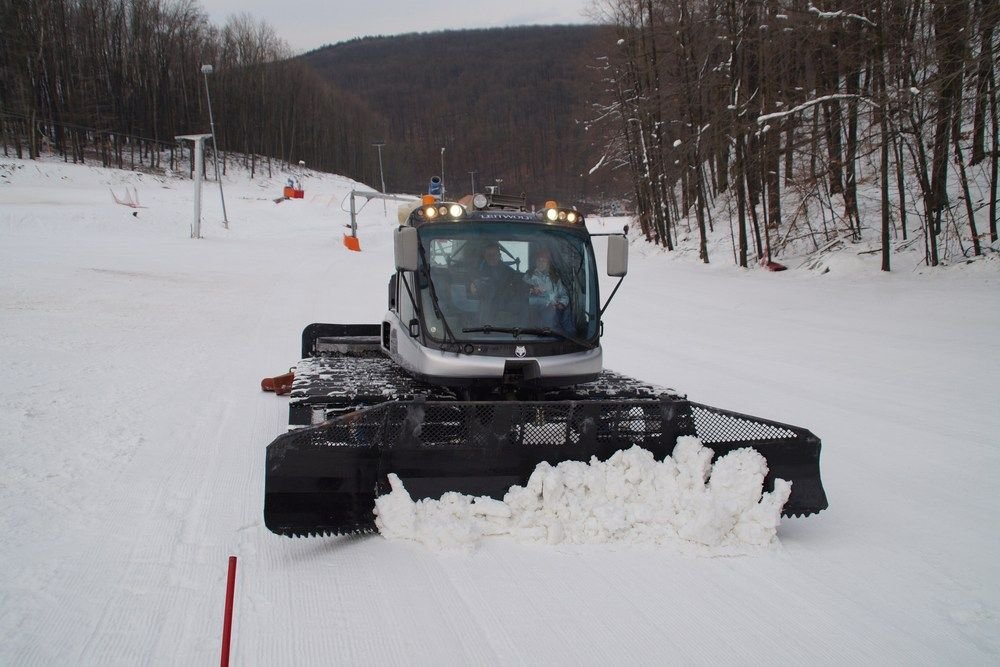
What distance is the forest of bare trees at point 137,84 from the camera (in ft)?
184

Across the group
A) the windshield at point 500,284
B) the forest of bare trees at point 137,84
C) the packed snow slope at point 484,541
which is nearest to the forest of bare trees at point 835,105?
the packed snow slope at point 484,541

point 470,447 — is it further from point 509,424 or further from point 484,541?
point 484,541

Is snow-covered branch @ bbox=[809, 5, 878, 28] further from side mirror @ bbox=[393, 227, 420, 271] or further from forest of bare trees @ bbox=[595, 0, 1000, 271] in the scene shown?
side mirror @ bbox=[393, 227, 420, 271]

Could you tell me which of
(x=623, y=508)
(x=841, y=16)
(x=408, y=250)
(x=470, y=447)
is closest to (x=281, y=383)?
(x=408, y=250)

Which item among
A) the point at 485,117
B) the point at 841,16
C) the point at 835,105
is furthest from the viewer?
the point at 485,117

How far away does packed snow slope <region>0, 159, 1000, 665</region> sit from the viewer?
3.19m

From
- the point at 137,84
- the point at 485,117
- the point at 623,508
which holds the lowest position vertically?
the point at 623,508

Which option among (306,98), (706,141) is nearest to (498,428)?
(706,141)

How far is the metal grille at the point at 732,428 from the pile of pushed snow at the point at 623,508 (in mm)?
179

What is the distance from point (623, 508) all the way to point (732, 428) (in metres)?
0.91

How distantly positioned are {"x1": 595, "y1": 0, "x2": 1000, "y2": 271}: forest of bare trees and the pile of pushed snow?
1052cm

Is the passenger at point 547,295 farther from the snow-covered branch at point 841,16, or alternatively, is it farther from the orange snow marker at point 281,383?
the snow-covered branch at point 841,16

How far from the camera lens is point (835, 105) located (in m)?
17.3

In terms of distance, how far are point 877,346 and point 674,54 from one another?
62.8 ft
